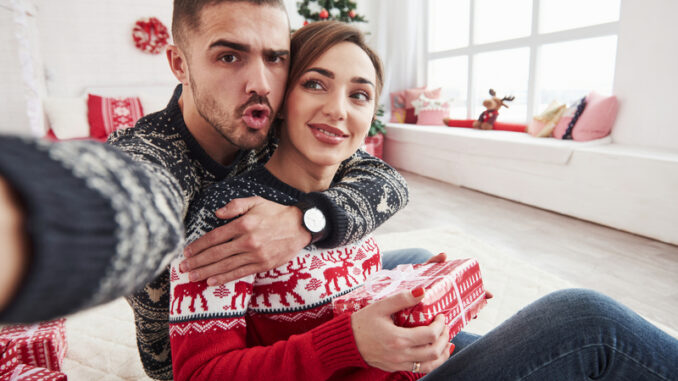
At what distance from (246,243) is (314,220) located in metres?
0.15

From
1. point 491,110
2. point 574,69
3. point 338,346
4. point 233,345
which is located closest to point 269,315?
point 233,345

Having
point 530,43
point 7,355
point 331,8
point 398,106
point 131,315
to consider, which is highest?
point 331,8

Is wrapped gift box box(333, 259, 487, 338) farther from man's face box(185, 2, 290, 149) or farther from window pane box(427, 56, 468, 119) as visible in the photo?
window pane box(427, 56, 468, 119)

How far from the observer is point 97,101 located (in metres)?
4.36

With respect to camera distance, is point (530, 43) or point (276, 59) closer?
point (276, 59)

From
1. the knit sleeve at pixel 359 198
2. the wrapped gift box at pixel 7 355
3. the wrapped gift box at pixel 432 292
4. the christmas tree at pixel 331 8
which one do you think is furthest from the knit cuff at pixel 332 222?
the christmas tree at pixel 331 8

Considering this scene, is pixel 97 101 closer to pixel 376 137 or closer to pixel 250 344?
pixel 376 137

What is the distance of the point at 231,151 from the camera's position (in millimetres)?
1094

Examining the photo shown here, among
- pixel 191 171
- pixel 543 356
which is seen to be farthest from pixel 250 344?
pixel 543 356

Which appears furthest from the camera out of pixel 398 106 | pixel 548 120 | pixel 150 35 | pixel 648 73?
pixel 398 106

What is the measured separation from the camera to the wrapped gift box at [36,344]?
1302 millimetres

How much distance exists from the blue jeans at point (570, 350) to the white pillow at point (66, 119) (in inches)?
181

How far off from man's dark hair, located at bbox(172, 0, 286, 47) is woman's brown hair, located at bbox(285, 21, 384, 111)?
0.11 metres

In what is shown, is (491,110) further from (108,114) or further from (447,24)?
(108,114)
